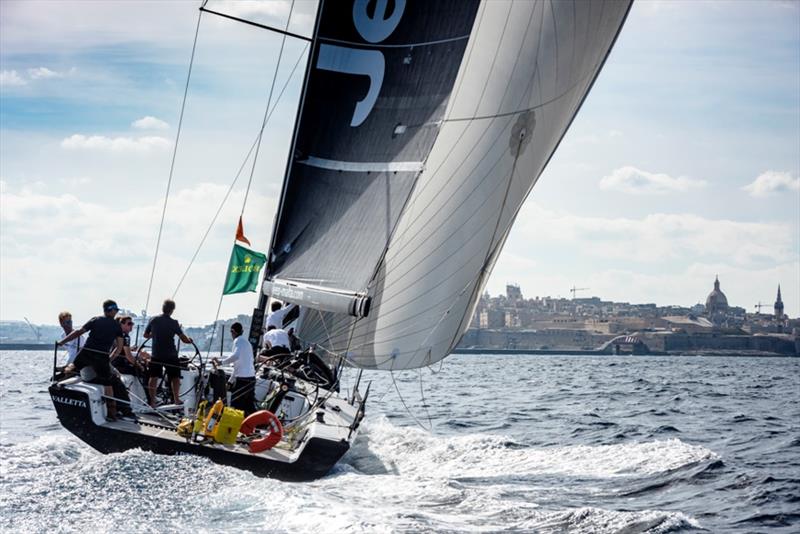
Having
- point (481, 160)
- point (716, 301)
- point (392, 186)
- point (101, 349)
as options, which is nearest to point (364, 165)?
point (392, 186)

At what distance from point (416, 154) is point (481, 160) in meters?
0.95

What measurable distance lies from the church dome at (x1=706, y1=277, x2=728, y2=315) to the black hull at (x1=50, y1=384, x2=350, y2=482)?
552ft

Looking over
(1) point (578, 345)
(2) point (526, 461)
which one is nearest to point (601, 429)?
(2) point (526, 461)

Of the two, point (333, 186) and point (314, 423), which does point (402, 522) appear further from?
point (333, 186)

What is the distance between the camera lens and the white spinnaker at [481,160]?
30.9 feet

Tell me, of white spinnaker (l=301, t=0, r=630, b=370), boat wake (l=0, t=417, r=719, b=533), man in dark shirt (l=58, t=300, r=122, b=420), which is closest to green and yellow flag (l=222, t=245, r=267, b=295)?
white spinnaker (l=301, t=0, r=630, b=370)

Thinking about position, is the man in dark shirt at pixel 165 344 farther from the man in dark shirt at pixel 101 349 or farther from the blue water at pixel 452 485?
the blue water at pixel 452 485

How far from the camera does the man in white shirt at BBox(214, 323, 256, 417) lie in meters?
9.28

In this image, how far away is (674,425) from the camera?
1502 centimetres

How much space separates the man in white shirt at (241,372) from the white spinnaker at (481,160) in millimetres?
1286

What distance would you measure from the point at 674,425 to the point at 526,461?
17.1 feet

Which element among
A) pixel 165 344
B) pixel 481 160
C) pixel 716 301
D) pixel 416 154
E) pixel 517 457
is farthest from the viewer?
pixel 716 301

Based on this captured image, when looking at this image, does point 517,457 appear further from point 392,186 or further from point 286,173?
point 286,173

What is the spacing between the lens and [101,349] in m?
9.00
